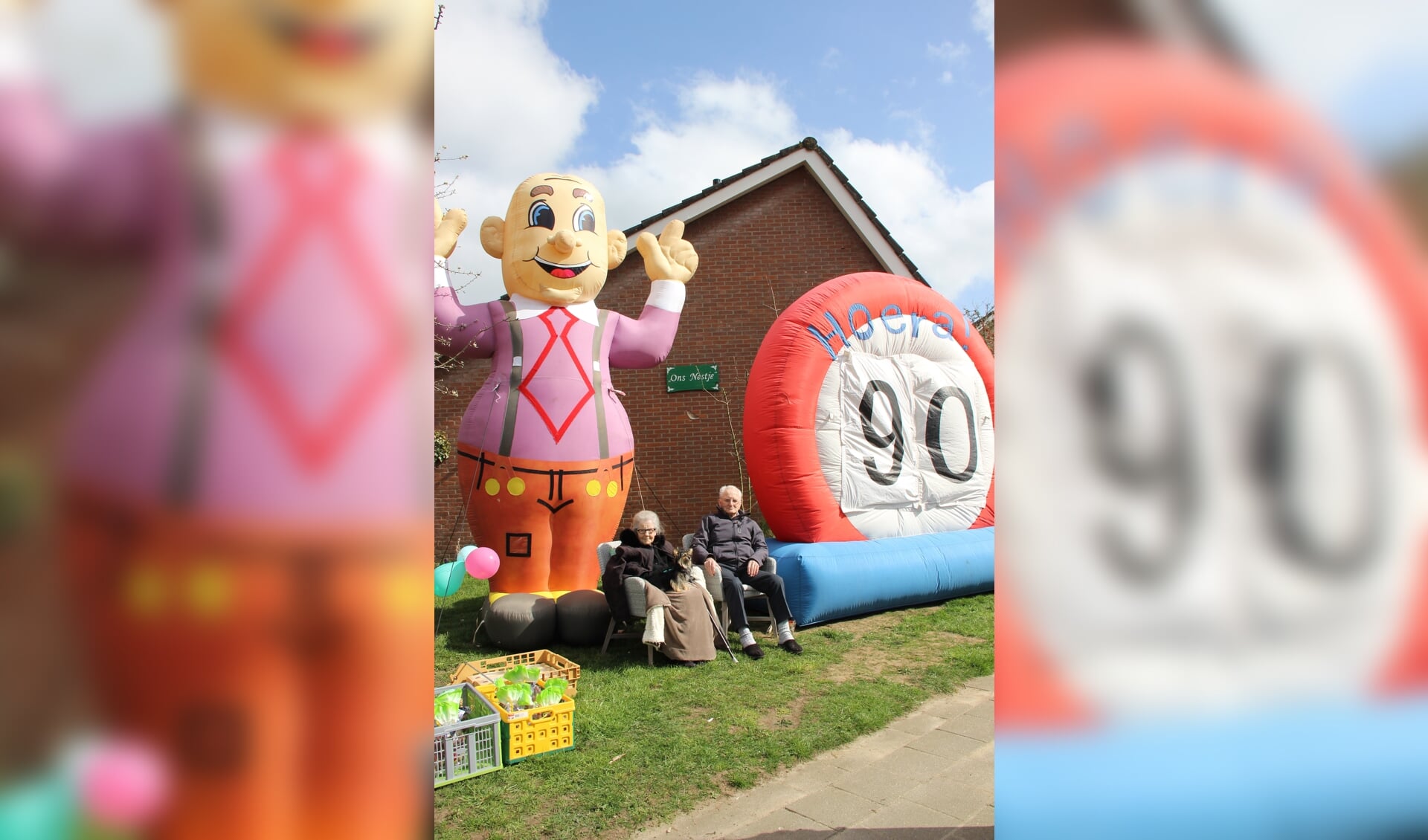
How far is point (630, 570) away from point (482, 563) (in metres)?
1.01

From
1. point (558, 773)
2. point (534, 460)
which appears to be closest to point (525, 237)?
point (534, 460)

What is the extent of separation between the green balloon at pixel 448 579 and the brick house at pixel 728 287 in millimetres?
2674

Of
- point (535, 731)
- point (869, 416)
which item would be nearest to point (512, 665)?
point (535, 731)

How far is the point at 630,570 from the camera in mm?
5117

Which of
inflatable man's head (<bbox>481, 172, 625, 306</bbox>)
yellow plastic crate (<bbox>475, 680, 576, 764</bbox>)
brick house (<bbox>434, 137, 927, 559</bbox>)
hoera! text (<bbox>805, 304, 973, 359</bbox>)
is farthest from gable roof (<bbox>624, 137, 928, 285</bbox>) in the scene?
yellow plastic crate (<bbox>475, 680, 576, 764</bbox>)

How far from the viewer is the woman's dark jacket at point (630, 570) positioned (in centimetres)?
510
